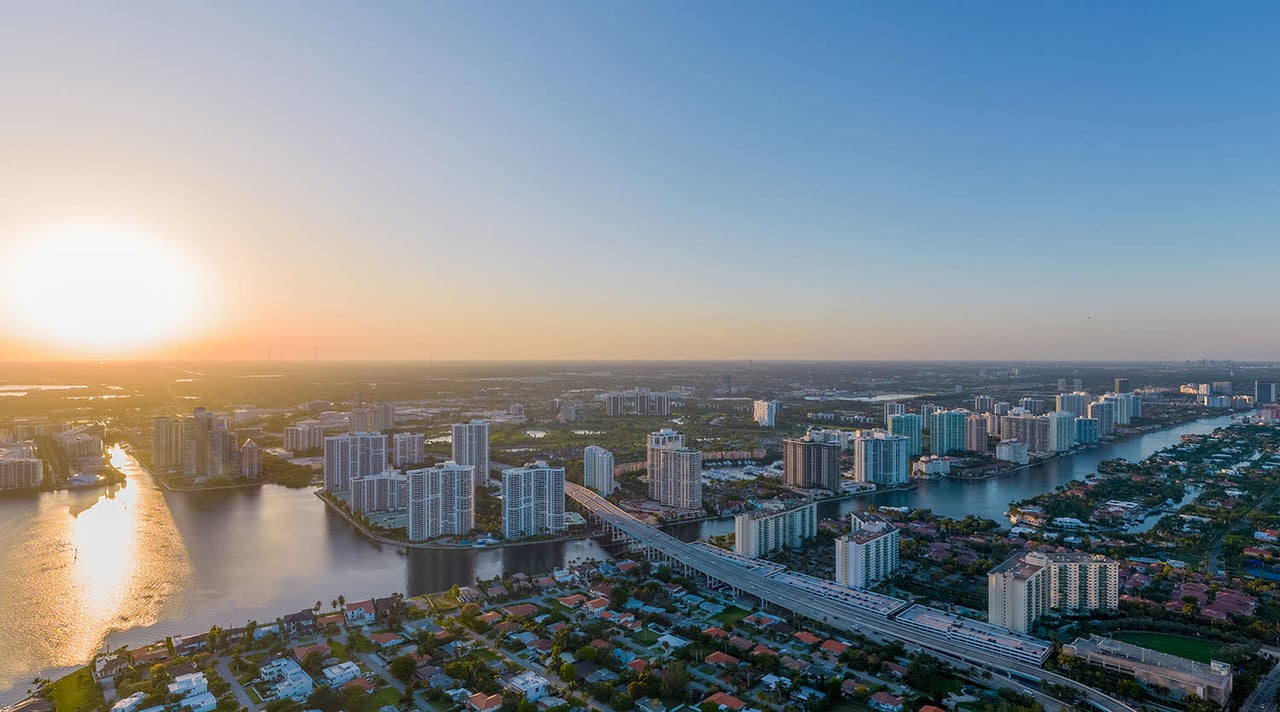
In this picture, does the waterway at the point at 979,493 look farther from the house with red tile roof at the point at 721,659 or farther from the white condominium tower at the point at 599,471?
the house with red tile roof at the point at 721,659

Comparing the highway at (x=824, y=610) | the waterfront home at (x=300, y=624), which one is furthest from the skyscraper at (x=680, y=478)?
the waterfront home at (x=300, y=624)

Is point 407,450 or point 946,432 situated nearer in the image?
point 407,450

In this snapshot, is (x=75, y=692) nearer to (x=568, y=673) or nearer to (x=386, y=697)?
(x=386, y=697)

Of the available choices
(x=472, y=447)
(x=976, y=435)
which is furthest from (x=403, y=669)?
(x=976, y=435)

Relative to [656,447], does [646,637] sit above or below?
below

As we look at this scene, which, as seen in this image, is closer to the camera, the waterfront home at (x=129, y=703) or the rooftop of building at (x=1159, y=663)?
the waterfront home at (x=129, y=703)

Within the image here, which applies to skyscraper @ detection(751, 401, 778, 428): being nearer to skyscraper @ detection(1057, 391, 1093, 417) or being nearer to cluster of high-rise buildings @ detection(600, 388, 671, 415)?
cluster of high-rise buildings @ detection(600, 388, 671, 415)
